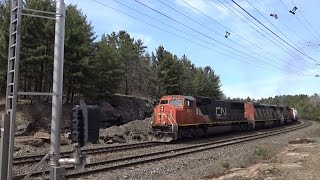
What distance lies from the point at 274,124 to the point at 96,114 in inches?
2166

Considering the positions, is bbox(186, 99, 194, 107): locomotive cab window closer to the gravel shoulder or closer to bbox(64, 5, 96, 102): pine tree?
the gravel shoulder

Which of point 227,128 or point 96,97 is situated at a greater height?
point 96,97

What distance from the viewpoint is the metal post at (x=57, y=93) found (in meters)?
6.47

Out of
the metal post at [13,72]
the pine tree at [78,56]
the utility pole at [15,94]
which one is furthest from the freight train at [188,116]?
the metal post at [13,72]

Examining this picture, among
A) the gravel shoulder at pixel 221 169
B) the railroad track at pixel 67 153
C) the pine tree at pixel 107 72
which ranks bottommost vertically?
the gravel shoulder at pixel 221 169

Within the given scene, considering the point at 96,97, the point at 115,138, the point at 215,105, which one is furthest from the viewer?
the point at 96,97

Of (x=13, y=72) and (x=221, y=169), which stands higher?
(x=13, y=72)

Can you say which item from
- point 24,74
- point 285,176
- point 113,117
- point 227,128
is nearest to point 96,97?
point 113,117

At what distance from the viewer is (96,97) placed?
48.7 meters

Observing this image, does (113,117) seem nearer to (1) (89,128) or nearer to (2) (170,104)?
(2) (170,104)

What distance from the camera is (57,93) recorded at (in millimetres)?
6551

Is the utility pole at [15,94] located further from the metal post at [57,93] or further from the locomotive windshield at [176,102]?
the locomotive windshield at [176,102]

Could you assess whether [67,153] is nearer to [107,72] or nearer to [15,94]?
[15,94]

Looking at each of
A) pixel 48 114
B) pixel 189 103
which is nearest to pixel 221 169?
pixel 189 103
